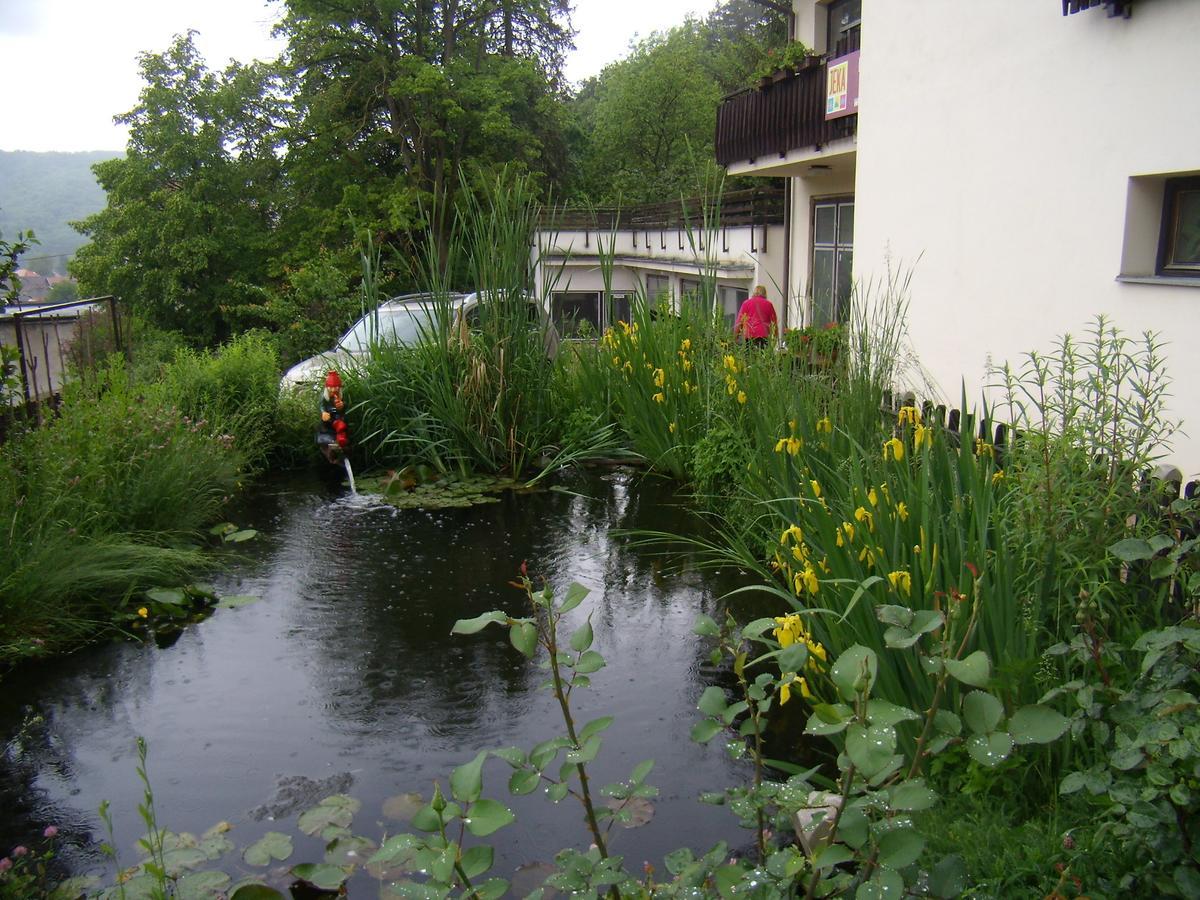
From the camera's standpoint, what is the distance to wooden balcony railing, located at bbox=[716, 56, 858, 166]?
1301cm

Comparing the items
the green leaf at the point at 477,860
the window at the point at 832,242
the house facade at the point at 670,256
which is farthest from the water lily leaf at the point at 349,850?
the window at the point at 832,242

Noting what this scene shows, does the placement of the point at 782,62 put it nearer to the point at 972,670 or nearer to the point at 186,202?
the point at 972,670

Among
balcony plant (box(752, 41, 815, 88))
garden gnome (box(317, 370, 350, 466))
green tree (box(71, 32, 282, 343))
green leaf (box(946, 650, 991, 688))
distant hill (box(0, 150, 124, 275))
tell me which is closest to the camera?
green leaf (box(946, 650, 991, 688))

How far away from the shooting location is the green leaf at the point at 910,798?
182cm

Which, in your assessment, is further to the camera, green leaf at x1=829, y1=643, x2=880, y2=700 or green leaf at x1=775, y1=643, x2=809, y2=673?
green leaf at x1=775, y1=643, x2=809, y2=673

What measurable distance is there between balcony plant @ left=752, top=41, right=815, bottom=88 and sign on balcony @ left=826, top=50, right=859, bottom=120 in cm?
131

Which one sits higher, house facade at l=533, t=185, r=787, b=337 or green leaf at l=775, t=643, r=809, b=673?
house facade at l=533, t=185, r=787, b=337

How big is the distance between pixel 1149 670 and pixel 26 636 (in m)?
4.52

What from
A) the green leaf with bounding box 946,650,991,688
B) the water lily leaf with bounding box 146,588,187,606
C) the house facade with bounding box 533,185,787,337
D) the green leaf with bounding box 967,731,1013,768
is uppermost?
the house facade with bounding box 533,185,787,337

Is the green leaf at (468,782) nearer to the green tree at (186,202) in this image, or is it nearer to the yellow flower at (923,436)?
the yellow flower at (923,436)

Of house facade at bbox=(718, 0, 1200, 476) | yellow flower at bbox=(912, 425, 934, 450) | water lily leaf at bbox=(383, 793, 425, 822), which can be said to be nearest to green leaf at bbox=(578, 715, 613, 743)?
water lily leaf at bbox=(383, 793, 425, 822)

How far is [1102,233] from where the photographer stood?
6.17 m

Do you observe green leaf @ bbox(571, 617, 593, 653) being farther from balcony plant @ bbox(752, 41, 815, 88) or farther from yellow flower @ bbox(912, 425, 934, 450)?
balcony plant @ bbox(752, 41, 815, 88)

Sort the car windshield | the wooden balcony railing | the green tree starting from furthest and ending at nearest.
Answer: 1. the green tree
2. the wooden balcony railing
3. the car windshield
